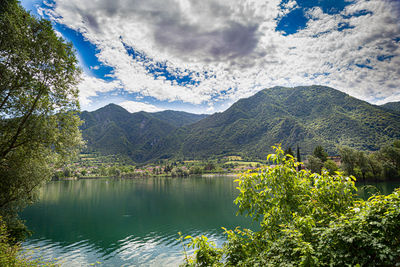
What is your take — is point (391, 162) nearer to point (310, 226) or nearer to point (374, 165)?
point (374, 165)

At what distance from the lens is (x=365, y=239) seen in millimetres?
3031

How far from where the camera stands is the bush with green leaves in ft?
9.97

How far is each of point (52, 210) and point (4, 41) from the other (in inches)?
1782

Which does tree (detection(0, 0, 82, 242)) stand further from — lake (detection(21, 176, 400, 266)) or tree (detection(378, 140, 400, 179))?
tree (detection(378, 140, 400, 179))

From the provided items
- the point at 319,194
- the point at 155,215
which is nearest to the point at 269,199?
the point at 319,194

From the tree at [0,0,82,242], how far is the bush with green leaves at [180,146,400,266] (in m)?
13.8

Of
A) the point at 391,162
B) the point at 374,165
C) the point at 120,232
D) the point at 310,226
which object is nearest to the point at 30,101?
the point at 310,226

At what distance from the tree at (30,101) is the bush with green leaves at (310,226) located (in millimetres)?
13842

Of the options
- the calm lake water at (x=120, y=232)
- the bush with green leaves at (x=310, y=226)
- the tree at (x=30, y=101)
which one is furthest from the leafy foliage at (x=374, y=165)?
the tree at (x=30, y=101)

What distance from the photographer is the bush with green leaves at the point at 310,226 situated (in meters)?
3.04

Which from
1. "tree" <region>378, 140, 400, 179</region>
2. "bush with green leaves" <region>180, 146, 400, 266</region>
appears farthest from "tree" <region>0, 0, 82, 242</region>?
"tree" <region>378, 140, 400, 179</region>

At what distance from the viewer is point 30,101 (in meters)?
13.1

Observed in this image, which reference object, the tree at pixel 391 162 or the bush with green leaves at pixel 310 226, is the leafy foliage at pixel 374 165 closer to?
the tree at pixel 391 162

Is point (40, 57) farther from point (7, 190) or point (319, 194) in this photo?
point (319, 194)
